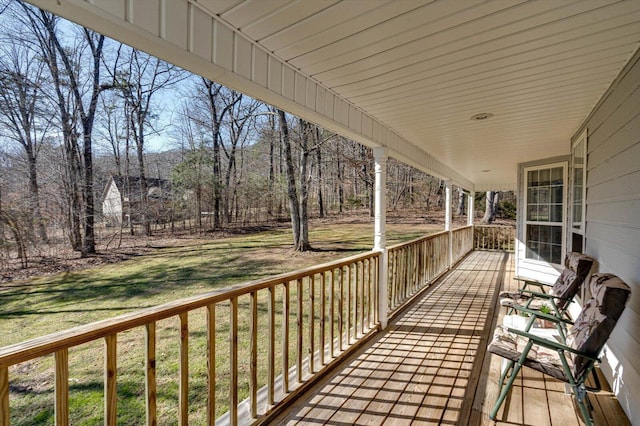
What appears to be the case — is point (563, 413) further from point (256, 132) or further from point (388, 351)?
point (256, 132)

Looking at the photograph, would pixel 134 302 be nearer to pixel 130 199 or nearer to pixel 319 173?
pixel 130 199

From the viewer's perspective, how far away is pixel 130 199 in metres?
10.5

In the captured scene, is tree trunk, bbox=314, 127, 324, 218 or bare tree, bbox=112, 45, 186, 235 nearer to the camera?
bare tree, bbox=112, 45, 186, 235

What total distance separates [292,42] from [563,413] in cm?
316

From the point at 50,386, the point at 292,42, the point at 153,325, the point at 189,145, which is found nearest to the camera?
the point at 153,325

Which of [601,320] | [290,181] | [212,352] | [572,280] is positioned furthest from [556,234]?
[290,181]

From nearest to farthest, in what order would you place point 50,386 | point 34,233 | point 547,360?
point 547,360
point 50,386
point 34,233

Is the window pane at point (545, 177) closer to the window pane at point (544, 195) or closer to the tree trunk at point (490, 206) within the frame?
the window pane at point (544, 195)

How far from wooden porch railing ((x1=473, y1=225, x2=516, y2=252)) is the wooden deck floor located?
7683mm

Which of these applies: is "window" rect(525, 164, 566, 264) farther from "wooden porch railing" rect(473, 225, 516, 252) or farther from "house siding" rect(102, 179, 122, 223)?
"house siding" rect(102, 179, 122, 223)

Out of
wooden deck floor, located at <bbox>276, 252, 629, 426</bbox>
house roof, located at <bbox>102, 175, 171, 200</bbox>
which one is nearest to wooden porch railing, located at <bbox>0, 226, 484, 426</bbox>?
wooden deck floor, located at <bbox>276, 252, 629, 426</bbox>

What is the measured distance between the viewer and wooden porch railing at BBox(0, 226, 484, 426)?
112 cm

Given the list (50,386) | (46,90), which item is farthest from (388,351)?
(46,90)

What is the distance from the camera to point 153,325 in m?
1.38
